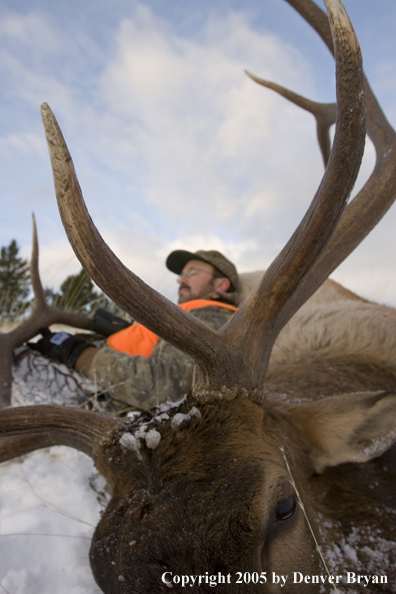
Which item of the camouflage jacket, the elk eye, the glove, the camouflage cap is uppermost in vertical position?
the camouflage cap

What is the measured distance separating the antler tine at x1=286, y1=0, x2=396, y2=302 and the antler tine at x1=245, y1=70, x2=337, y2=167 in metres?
0.91

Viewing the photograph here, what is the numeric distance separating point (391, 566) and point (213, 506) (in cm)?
91

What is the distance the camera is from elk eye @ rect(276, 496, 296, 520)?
5.06 ft

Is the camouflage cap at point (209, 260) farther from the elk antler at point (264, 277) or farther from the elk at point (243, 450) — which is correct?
the elk antler at point (264, 277)

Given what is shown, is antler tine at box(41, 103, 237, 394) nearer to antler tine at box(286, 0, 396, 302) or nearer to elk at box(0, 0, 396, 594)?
elk at box(0, 0, 396, 594)

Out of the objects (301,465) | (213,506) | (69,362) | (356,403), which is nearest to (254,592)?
(213,506)

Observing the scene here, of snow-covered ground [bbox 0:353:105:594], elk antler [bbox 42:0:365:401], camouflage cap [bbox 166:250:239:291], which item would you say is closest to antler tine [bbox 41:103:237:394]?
elk antler [bbox 42:0:365:401]

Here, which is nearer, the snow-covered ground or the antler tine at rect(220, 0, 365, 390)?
the antler tine at rect(220, 0, 365, 390)

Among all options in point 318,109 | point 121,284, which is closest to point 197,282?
point 318,109

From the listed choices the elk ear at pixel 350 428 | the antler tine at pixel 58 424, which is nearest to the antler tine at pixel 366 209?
the elk ear at pixel 350 428

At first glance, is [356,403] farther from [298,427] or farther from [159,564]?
[159,564]

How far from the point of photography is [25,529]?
2352mm

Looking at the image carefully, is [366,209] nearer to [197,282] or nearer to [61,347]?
[197,282]

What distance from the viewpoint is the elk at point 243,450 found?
138cm
